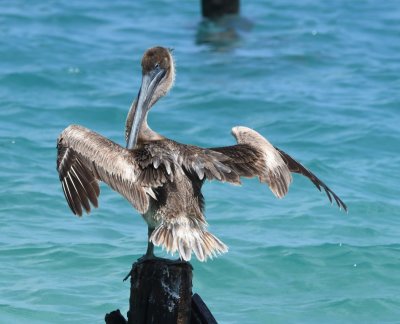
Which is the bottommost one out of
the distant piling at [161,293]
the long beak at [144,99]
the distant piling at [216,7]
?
the distant piling at [161,293]

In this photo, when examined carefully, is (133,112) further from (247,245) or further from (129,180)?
(247,245)

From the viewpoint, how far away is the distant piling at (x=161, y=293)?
4.88m

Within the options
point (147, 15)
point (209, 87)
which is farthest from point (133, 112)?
point (147, 15)

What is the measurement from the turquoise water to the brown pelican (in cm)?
168

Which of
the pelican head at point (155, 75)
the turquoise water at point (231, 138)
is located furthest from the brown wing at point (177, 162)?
the turquoise water at point (231, 138)

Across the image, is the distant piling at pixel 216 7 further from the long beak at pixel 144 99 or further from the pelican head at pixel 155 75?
the long beak at pixel 144 99

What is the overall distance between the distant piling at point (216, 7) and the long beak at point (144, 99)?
1032 cm

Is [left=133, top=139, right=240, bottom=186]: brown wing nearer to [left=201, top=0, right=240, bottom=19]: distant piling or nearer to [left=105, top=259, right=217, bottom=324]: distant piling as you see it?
[left=105, top=259, right=217, bottom=324]: distant piling

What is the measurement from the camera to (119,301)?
745 centimetres

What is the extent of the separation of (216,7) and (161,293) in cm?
1232

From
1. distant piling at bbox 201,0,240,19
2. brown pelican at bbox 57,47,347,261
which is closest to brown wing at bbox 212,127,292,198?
brown pelican at bbox 57,47,347,261

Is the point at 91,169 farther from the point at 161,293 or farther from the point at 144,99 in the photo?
the point at 161,293

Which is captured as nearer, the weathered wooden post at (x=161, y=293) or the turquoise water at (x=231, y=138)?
the weathered wooden post at (x=161, y=293)

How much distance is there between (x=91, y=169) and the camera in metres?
5.62
